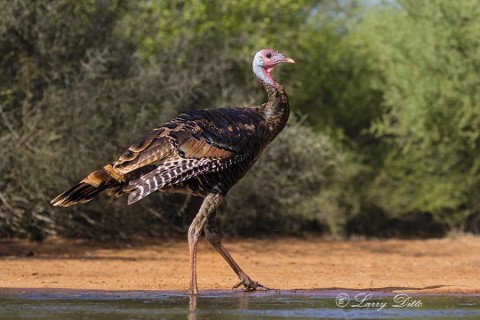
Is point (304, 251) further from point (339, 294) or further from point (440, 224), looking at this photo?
point (339, 294)

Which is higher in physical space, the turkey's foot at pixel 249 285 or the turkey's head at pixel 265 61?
the turkey's head at pixel 265 61

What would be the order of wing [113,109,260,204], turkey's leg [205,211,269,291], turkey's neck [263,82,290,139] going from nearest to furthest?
wing [113,109,260,204] < turkey's leg [205,211,269,291] < turkey's neck [263,82,290,139]

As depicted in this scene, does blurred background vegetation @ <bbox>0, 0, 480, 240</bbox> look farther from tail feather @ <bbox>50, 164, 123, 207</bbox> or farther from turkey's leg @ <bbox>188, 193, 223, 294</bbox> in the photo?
turkey's leg @ <bbox>188, 193, 223, 294</bbox>

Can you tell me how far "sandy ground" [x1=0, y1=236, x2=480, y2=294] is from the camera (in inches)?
454

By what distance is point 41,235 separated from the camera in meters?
16.8

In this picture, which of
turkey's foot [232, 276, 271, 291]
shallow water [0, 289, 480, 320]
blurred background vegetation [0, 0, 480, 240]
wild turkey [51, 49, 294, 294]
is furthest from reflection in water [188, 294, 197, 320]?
blurred background vegetation [0, 0, 480, 240]

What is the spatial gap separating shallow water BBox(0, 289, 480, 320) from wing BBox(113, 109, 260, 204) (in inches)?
41.6

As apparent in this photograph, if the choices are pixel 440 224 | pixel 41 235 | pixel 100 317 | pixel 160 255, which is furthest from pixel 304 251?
pixel 100 317

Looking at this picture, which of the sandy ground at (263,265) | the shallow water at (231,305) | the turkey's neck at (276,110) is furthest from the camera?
the sandy ground at (263,265)

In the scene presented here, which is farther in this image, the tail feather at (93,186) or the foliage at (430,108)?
the foliage at (430,108)

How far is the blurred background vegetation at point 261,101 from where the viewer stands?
16.2 m
